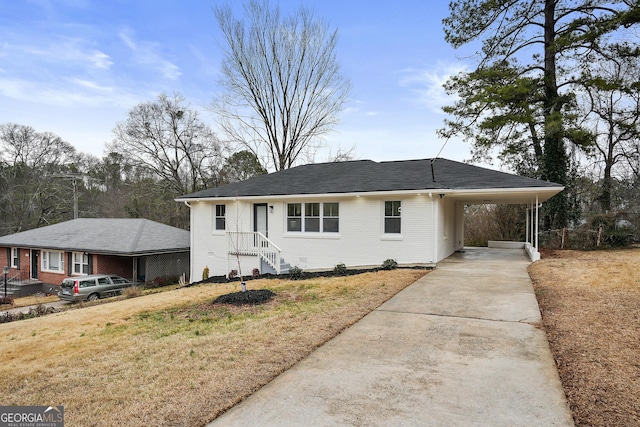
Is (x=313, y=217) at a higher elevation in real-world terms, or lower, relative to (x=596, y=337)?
higher

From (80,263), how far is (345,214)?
1651 centimetres

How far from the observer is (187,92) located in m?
30.3

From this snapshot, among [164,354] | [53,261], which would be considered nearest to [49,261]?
[53,261]

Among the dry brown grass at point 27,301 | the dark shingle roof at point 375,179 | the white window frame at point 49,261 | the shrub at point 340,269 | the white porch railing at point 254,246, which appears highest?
the dark shingle roof at point 375,179

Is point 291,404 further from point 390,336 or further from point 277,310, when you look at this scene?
point 277,310

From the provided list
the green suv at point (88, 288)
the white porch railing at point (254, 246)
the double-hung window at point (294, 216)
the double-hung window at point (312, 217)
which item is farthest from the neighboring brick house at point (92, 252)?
the double-hung window at point (312, 217)

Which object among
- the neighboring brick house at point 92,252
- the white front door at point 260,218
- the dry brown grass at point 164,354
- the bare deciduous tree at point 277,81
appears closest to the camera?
the dry brown grass at point 164,354

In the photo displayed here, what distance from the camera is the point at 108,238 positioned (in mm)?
21125

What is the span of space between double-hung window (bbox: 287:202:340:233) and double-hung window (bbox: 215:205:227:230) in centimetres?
338

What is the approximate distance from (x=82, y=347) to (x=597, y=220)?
63.9 ft

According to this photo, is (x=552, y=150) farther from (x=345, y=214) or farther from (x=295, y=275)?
(x=295, y=275)

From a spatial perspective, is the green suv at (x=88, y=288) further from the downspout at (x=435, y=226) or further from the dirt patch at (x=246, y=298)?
the downspout at (x=435, y=226)

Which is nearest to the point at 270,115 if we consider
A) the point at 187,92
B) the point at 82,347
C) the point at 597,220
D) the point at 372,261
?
the point at 187,92

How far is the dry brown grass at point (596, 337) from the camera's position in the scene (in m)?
3.35
